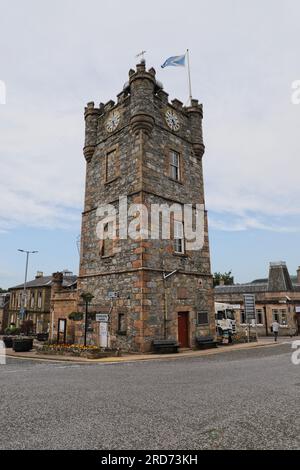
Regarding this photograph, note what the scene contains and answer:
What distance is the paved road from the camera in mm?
4301

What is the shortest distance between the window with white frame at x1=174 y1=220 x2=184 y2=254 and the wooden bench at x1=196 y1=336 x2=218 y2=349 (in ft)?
16.3

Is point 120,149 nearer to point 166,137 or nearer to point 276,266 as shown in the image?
point 166,137

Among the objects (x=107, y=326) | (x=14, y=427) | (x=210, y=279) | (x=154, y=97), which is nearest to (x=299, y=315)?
(x=210, y=279)

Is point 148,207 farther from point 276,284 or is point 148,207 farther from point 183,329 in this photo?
point 276,284

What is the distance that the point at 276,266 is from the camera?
38719 millimetres

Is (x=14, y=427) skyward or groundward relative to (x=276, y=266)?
groundward

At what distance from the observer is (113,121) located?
2014 centimetres

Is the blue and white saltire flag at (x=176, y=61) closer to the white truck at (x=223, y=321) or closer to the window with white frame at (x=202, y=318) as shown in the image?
the window with white frame at (x=202, y=318)

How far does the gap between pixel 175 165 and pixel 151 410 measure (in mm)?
15785

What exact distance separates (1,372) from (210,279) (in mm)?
12947

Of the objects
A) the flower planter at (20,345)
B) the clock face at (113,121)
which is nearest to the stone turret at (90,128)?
the clock face at (113,121)

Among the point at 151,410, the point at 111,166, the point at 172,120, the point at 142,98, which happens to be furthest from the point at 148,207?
the point at 151,410

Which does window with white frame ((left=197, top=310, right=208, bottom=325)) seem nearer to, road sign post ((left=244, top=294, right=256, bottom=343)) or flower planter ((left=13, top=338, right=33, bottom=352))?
road sign post ((left=244, top=294, right=256, bottom=343))

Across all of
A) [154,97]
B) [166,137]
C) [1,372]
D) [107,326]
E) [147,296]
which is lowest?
[1,372]
